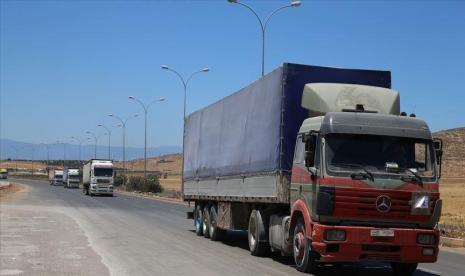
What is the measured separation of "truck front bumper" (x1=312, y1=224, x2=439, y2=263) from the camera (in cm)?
1042

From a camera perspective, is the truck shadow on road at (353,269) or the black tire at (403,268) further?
the truck shadow on road at (353,269)

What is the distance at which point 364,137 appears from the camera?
10914 millimetres

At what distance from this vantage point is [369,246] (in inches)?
413

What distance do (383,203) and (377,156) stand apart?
0.87m

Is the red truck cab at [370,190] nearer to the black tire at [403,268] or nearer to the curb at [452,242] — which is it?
A: the black tire at [403,268]

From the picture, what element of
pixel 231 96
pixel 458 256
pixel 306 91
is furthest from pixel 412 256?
pixel 231 96

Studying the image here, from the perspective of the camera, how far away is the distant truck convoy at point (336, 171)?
10461 mm

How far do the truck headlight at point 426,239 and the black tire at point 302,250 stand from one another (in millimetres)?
1833

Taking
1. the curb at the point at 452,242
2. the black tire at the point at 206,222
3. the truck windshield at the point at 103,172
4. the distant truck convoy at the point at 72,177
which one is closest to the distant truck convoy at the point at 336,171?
the black tire at the point at 206,222

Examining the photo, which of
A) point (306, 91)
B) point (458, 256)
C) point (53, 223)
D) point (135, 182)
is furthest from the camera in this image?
point (135, 182)

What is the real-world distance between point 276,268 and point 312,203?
85.2 inches

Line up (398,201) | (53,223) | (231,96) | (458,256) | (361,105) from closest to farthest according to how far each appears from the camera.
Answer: (398,201) → (361,105) → (458,256) → (231,96) → (53,223)

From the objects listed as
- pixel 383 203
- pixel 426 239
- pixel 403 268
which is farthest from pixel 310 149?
pixel 403 268

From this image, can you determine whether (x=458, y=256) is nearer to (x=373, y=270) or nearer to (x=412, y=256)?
(x=373, y=270)
